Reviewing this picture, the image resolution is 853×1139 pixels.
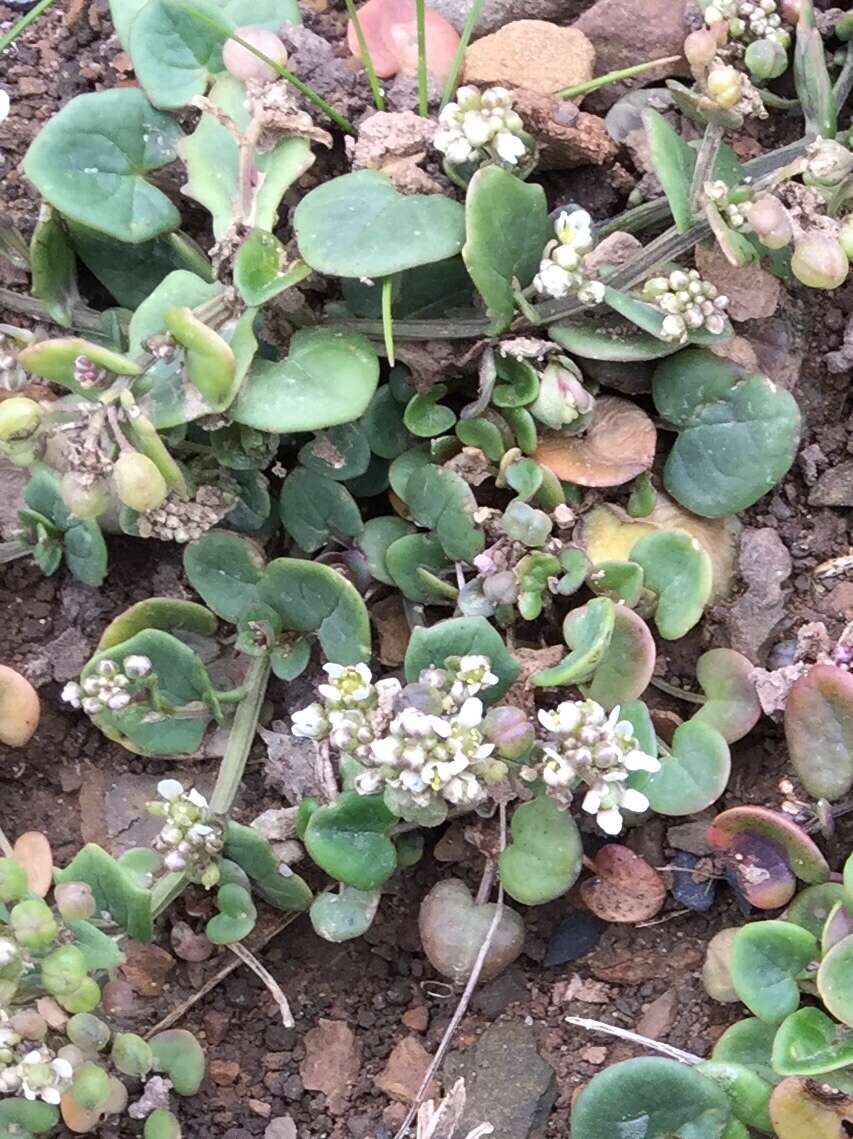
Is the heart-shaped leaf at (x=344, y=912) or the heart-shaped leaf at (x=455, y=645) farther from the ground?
the heart-shaped leaf at (x=455, y=645)

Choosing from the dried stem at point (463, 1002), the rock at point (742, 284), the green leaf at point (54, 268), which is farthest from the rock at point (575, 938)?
the green leaf at point (54, 268)

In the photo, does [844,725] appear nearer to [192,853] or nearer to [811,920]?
[811,920]

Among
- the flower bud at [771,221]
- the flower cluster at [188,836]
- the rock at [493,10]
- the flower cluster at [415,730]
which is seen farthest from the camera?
the rock at [493,10]

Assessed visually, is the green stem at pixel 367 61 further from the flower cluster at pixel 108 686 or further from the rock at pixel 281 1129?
the rock at pixel 281 1129

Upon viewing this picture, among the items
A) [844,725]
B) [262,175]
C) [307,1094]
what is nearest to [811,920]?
[844,725]

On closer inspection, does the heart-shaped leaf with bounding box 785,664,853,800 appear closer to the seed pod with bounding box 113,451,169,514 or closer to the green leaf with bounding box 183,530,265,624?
the green leaf with bounding box 183,530,265,624

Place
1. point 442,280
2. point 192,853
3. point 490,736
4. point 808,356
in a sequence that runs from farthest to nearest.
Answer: point 808,356
point 442,280
point 192,853
point 490,736
